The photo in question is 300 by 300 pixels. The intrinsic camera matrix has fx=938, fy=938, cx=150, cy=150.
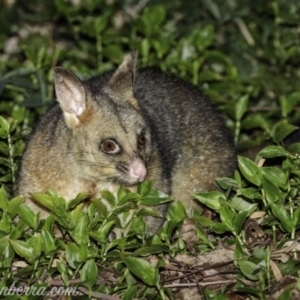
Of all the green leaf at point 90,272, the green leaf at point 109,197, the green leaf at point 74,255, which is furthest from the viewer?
the green leaf at point 109,197

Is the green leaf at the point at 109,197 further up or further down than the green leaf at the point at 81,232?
further up

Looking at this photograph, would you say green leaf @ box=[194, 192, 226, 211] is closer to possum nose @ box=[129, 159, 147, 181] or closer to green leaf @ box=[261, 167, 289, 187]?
green leaf @ box=[261, 167, 289, 187]

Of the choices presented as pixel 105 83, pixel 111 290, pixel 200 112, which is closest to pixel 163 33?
pixel 200 112

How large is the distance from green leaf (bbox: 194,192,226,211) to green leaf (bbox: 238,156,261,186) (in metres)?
0.27

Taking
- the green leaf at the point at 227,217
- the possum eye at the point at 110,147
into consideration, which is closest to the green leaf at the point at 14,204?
the possum eye at the point at 110,147

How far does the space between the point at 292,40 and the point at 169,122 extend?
303 cm

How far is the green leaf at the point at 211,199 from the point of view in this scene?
21.1ft

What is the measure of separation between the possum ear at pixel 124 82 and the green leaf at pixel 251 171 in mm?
926

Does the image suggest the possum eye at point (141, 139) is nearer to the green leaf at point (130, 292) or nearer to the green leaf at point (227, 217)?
the green leaf at point (227, 217)

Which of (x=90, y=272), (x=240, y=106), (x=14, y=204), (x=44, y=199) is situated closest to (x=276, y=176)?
(x=90, y=272)

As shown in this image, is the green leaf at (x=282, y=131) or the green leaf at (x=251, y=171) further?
the green leaf at (x=282, y=131)

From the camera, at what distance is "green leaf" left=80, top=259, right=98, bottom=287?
5841mm

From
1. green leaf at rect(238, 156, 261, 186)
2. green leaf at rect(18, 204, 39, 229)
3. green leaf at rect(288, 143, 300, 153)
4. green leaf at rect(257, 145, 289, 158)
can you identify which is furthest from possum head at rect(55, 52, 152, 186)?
green leaf at rect(288, 143, 300, 153)

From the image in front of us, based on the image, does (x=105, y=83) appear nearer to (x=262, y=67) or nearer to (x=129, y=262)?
(x=129, y=262)
